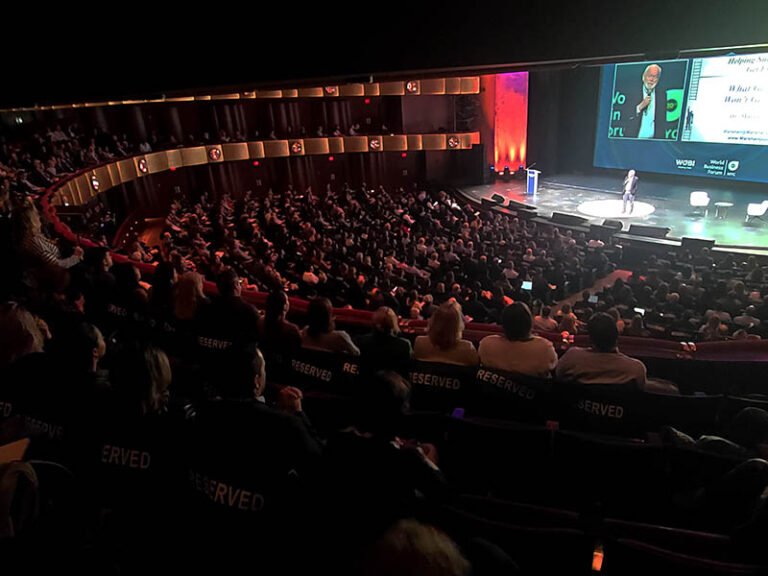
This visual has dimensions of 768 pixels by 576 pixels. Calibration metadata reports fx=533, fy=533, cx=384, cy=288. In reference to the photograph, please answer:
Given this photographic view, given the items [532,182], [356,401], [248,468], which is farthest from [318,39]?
[532,182]

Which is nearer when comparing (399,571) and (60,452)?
(399,571)

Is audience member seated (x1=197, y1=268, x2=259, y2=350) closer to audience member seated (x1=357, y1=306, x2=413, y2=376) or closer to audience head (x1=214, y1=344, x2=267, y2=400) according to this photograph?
audience member seated (x1=357, y1=306, x2=413, y2=376)

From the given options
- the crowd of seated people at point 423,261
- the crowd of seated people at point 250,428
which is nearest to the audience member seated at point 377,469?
the crowd of seated people at point 250,428

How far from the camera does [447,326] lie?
3.27 m

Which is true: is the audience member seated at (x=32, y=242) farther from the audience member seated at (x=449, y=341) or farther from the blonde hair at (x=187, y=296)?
the audience member seated at (x=449, y=341)

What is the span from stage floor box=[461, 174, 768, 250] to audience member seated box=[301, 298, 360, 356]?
11882 mm

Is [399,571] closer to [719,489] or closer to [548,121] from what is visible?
[719,489]

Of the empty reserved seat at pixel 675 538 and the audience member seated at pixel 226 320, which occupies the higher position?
the audience member seated at pixel 226 320

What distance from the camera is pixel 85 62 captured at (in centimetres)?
233

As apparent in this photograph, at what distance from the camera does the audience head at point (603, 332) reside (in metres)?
2.96

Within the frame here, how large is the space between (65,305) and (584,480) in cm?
401

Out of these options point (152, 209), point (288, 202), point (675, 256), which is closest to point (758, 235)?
point (675, 256)

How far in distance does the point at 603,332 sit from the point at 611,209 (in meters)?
14.5

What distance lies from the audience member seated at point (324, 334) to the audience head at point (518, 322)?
0.98 m
